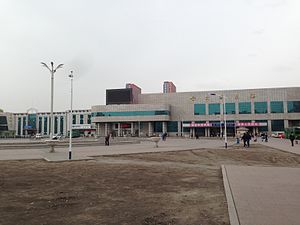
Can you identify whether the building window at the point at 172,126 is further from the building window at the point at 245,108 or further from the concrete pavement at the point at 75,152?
the concrete pavement at the point at 75,152

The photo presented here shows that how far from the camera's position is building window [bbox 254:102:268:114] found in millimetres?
91562

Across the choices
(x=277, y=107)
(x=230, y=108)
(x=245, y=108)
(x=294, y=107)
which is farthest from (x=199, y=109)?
(x=294, y=107)

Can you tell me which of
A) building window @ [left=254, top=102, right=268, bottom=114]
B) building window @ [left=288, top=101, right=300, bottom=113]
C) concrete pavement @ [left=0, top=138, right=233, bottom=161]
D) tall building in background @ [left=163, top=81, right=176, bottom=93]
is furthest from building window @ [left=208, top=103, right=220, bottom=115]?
concrete pavement @ [left=0, top=138, right=233, bottom=161]

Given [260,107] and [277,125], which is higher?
[260,107]

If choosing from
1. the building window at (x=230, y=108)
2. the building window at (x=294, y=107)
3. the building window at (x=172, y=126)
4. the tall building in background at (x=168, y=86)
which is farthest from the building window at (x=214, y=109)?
the tall building in background at (x=168, y=86)

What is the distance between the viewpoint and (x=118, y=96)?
110000mm

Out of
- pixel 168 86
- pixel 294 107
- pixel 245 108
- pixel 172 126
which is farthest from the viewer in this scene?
pixel 168 86

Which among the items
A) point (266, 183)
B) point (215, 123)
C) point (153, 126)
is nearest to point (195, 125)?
point (215, 123)

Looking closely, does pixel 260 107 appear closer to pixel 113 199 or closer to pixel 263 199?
pixel 263 199

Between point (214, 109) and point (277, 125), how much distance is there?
20695mm

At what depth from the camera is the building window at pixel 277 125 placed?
90031 millimetres

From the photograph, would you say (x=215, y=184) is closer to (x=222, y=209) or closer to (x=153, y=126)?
(x=222, y=209)

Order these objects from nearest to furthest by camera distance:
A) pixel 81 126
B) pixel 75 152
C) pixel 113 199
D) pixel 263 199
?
pixel 263 199 < pixel 113 199 < pixel 75 152 < pixel 81 126

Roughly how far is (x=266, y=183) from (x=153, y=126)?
91.7 metres
